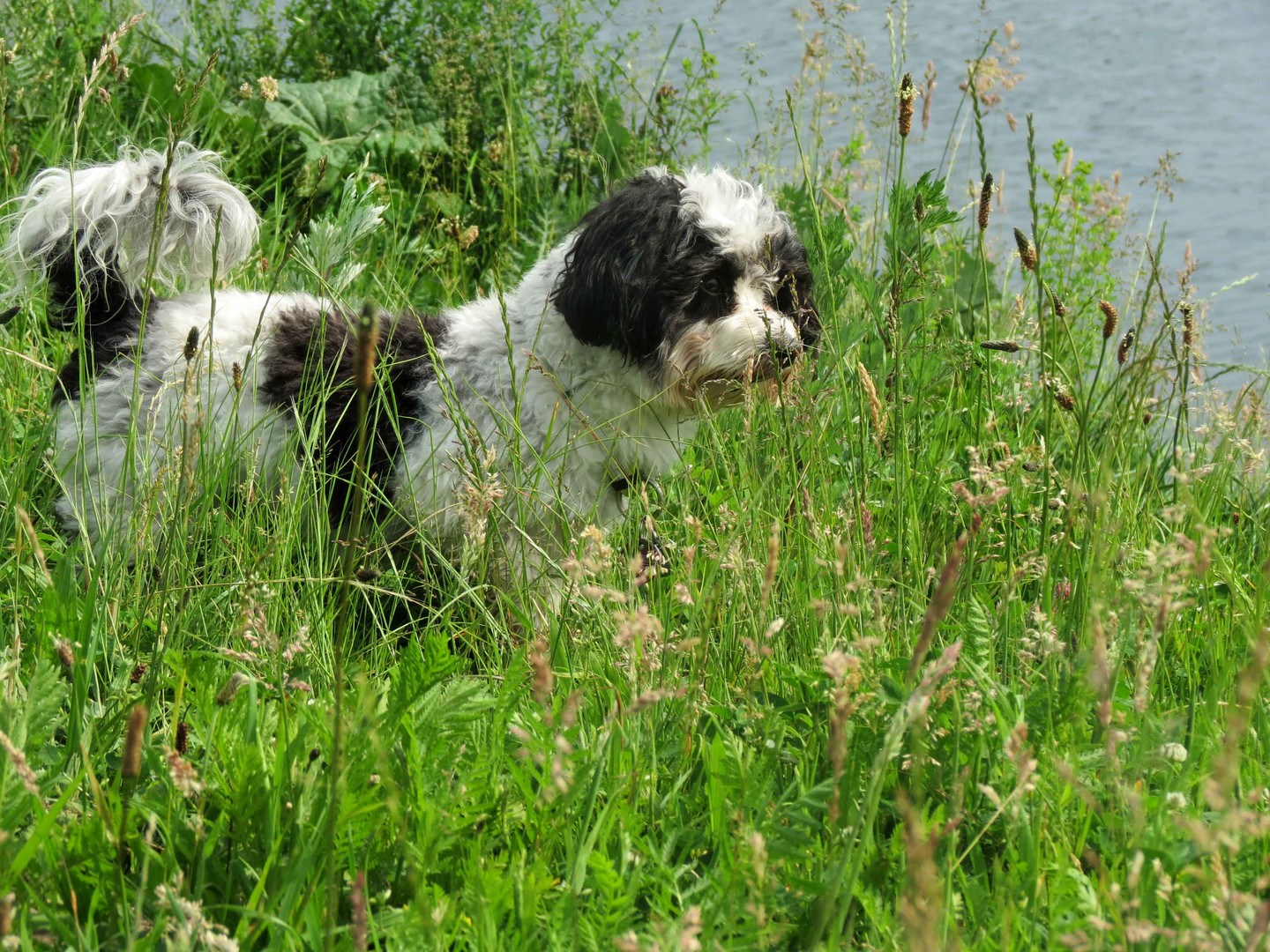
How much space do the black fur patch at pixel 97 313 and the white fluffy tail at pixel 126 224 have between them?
0.01m

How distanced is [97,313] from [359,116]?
6.77ft

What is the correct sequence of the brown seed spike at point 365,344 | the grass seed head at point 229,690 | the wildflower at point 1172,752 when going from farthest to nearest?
the grass seed head at point 229,690 → the wildflower at point 1172,752 → the brown seed spike at point 365,344

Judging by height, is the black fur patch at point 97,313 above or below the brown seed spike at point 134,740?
below

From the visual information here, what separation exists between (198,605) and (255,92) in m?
3.36

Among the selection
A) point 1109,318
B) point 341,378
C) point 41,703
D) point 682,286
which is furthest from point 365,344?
point 341,378

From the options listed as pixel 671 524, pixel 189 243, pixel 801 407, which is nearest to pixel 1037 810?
pixel 801 407

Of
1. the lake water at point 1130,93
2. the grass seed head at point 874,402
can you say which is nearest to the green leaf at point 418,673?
the grass seed head at point 874,402

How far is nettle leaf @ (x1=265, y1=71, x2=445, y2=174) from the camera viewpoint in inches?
186

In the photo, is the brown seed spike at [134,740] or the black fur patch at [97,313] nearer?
the brown seed spike at [134,740]

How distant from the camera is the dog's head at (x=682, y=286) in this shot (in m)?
2.86

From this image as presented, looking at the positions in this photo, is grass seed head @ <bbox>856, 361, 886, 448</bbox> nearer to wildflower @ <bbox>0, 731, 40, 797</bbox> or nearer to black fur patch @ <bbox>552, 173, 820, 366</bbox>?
black fur patch @ <bbox>552, 173, 820, 366</bbox>

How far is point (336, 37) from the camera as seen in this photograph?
17.1 ft

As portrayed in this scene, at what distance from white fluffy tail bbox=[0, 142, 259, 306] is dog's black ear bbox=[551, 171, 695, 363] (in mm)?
837

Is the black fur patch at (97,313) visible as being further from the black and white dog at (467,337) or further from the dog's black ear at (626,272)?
the dog's black ear at (626,272)
